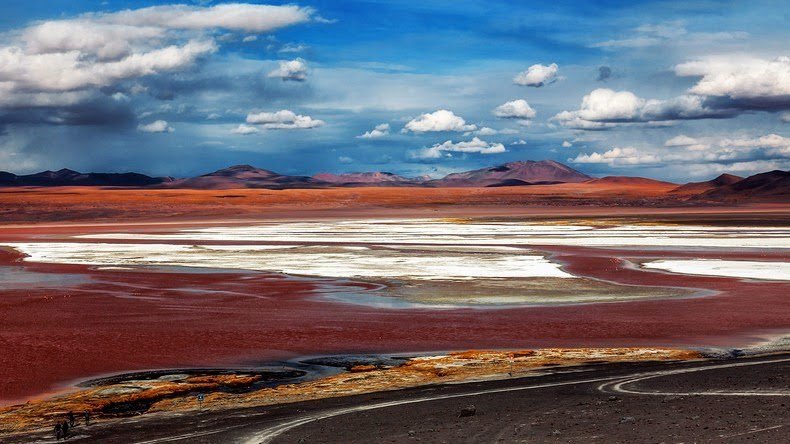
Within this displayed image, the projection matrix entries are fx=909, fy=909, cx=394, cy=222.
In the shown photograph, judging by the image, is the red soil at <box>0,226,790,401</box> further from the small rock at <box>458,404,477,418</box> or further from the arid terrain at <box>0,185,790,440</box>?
the small rock at <box>458,404,477,418</box>

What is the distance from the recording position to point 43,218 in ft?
391

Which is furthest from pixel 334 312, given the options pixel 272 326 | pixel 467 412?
pixel 467 412

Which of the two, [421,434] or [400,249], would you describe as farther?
[400,249]

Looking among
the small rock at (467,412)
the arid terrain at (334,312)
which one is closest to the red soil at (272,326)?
the arid terrain at (334,312)

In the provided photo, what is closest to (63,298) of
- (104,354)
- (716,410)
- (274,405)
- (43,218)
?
(104,354)

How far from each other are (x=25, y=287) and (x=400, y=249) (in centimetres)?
2421

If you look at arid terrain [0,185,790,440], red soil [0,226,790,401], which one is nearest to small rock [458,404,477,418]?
arid terrain [0,185,790,440]

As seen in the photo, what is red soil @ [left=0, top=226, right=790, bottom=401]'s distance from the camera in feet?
67.5

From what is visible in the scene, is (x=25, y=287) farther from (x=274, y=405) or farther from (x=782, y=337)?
(x=782, y=337)

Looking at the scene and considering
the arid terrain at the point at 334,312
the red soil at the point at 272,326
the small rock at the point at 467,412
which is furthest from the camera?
the red soil at the point at 272,326

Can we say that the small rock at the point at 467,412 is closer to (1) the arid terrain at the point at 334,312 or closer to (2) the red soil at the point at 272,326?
(1) the arid terrain at the point at 334,312

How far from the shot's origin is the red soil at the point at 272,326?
67.5 ft

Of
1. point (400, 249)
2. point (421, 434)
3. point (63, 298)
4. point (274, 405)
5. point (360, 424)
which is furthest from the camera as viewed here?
point (400, 249)

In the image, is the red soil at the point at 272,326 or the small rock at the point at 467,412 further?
the red soil at the point at 272,326
